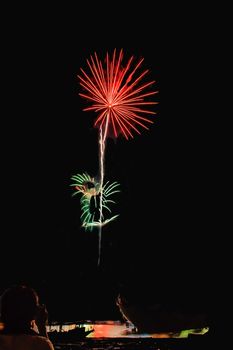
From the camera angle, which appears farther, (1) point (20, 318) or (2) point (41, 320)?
(2) point (41, 320)

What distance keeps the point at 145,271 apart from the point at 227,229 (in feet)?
39.2

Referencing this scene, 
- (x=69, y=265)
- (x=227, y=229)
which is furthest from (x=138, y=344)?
(x=69, y=265)

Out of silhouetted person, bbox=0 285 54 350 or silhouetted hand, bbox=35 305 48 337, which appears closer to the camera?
silhouetted person, bbox=0 285 54 350

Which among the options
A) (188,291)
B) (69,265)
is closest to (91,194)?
(188,291)

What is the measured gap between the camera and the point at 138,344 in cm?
714

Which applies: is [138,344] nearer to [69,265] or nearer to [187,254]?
[187,254]

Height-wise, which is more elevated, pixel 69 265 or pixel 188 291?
pixel 69 265

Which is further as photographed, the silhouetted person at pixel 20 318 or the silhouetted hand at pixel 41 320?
the silhouetted hand at pixel 41 320

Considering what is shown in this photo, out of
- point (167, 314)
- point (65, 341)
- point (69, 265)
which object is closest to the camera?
point (65, 341)

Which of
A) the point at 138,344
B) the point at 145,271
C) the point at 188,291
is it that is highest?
the point at 145,271

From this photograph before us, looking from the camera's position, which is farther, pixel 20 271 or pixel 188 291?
pixel 20 271

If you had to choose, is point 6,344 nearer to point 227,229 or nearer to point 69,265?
point 227,229

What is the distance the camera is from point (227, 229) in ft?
128

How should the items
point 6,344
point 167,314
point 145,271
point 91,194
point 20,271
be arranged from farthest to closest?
point 20,271
point 145,271
point 91,194
point 167,314
point 6,344
